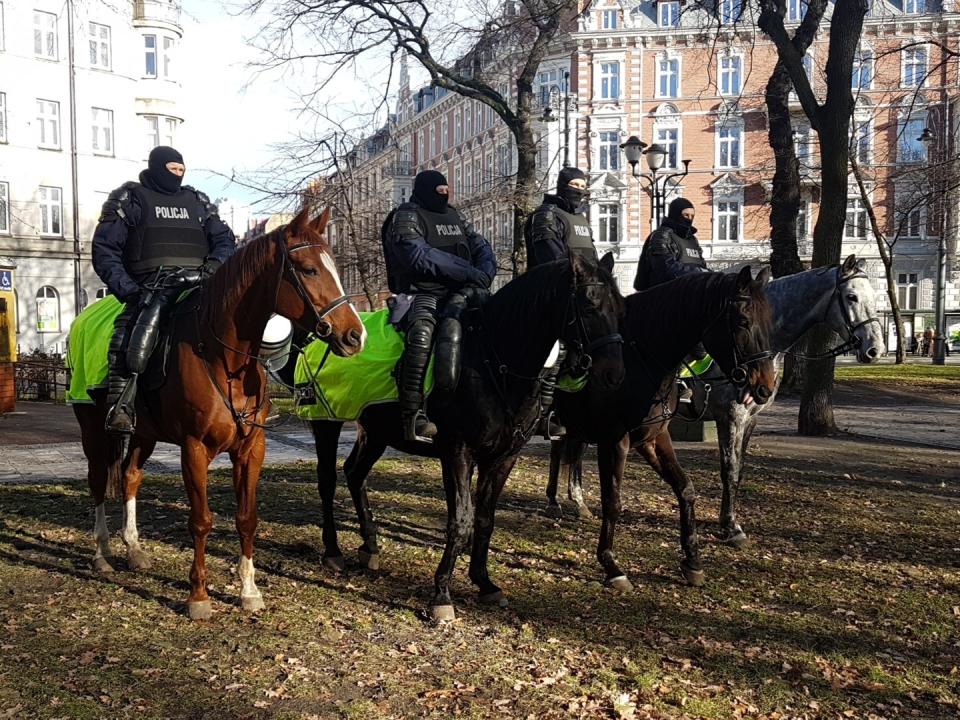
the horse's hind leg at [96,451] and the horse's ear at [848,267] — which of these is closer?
the horse's hind leg at [96,451]

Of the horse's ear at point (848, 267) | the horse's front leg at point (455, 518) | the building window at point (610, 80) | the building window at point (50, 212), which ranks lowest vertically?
the horse's front leg at point (455, 518)

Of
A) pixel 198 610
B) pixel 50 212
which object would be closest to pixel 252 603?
pixel 198 610

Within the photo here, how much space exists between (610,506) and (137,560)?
144 inches

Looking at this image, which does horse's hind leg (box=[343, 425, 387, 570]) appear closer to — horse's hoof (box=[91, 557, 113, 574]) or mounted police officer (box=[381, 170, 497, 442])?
mounted police officer (box=[381, 170, 497, 442])

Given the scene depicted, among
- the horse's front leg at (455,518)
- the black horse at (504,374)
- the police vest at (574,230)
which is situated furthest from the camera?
the police vest at (574,230)

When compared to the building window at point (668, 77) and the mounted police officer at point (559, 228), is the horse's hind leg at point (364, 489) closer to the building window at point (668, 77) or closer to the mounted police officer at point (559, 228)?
the mounted police officer at point (559, 228)

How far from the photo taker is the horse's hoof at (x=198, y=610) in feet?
19.1

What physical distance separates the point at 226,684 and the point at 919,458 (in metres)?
11.9

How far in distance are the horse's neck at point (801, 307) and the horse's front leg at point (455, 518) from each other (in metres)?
3.92

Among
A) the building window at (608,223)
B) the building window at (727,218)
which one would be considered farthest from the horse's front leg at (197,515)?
the building window at (727,218)

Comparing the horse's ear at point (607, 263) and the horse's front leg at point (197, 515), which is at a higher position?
the horse's ear at point (607, 263)

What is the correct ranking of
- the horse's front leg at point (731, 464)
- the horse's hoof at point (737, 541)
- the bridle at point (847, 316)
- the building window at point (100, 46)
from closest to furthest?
the horse's hoof at point (737, 541) → the horse's front leg at point (731, 464) → the bridle at point (847, 316) → the building window at point (100, 46)

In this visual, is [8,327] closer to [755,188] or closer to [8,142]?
[8,142]

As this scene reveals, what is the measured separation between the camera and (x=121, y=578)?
22.0 feet
